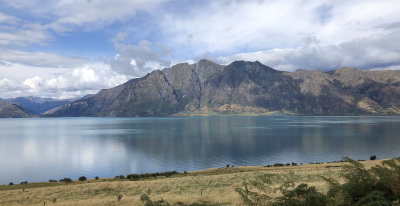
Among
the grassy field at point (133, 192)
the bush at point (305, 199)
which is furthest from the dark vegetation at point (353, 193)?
the grassy field at point (133, 192)

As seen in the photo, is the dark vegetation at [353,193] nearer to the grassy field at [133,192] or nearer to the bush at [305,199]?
the bush at [305,199]

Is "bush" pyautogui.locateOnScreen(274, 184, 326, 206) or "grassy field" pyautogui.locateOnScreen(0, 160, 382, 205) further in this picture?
"grassy field" pyautogui.locateOnScreen(0, 160, 382, 205)

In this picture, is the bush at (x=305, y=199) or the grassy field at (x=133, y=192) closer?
the bush at (x=305, y=199)

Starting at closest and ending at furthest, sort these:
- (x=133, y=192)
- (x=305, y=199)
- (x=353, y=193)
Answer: (x=305, y=199), (x=353, y=193), (x=133, y=192)

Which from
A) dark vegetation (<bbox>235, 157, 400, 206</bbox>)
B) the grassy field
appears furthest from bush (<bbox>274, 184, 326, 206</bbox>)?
the grassy field

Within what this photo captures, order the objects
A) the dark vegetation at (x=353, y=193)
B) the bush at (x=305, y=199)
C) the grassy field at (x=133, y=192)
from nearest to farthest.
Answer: the dark vegetation at (x=353, y=193) < the bush at (x=305, y=199) < the grassy field at (x=133, y=192)

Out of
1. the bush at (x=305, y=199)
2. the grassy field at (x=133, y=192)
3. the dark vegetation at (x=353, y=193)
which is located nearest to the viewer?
the dark vegetation at (x=353, y=193)

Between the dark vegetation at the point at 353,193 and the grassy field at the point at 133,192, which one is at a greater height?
the dark vegetation at the point at 353,193

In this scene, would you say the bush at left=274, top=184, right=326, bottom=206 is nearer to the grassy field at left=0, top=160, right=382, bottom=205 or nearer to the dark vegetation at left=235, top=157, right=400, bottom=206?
the dark vegetation at left=235, top=157, right=400, bottom=206

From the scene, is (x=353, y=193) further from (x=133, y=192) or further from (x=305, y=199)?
(x=133, y=192)

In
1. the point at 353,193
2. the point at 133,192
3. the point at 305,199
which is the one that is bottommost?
the point at 133,192

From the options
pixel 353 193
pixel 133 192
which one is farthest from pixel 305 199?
pixel 133 192

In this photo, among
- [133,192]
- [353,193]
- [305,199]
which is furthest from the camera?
[133,192]

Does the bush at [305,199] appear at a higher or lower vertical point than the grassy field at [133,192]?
higher
